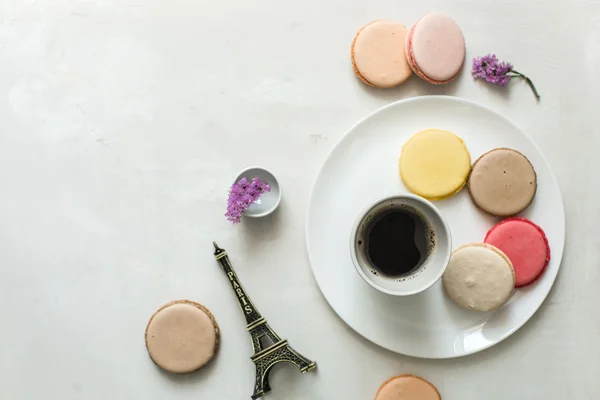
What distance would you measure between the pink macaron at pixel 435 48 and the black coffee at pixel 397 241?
0.31 meters

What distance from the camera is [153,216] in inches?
51.9

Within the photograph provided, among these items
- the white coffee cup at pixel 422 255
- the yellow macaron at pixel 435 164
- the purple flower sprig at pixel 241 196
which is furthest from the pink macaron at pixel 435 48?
the purple flower sprig at pixel 241 196

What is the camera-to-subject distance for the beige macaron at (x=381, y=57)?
1.27 meters

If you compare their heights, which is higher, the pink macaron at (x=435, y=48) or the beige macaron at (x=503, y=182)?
the pink macaron at (x=435, y=48)

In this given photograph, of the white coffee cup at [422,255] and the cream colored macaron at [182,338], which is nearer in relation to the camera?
the white coffee cup at [422,255]

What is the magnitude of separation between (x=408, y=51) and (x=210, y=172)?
0.51 meters

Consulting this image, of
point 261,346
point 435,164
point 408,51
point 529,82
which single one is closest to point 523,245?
point 435,164

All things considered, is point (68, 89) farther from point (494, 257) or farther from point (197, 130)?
point (494, 257)

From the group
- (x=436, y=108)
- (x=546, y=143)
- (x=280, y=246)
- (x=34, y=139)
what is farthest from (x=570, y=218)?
(x=34, y=139)

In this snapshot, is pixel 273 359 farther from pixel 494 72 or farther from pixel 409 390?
pixel 494 72

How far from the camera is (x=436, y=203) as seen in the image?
1240mm

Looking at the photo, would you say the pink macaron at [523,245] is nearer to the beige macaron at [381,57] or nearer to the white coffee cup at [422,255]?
the white coffee cup at [422,255]

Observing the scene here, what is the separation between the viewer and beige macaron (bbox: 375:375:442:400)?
1244mm

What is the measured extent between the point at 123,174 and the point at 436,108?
0.71 metres
